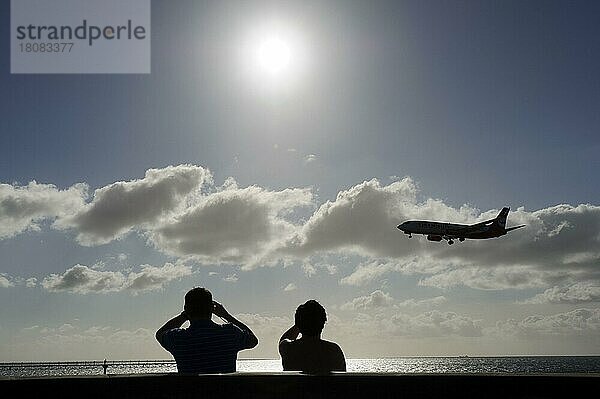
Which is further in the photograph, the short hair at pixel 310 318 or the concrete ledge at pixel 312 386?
the short hair at pixel 310 318

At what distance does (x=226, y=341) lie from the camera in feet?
18.6

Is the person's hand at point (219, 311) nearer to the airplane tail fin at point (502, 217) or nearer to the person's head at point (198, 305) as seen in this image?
the person's head at point (198, 305)

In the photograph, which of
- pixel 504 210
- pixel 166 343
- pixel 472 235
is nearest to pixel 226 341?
pixel 166 343

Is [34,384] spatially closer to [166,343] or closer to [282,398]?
[282,398]

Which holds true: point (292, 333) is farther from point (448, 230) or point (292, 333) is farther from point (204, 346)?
point (448, 230)

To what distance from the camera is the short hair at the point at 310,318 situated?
5.96m

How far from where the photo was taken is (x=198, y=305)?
5906 millimetres

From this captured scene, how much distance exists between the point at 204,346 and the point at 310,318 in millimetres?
981

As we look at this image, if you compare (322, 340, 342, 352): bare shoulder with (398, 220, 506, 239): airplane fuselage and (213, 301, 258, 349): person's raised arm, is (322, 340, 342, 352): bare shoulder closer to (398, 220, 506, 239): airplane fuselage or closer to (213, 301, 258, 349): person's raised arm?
(213, 301, 258, 349): person's raised arm

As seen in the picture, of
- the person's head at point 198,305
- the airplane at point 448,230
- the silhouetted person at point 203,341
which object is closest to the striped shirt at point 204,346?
the silhouetted person at point 203,341

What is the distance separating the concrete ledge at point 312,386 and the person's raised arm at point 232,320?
2.87m

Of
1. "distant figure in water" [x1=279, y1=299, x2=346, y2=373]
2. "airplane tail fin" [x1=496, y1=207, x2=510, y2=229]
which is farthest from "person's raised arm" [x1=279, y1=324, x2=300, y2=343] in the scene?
"airplane tail fin" [x1=496, y1=207, x2=510, y2=229]

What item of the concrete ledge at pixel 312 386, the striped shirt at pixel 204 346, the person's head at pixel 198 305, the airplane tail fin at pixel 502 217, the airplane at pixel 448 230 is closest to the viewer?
the concrete ledge at pixel 312 386

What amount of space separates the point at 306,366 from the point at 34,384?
9.89 feet
